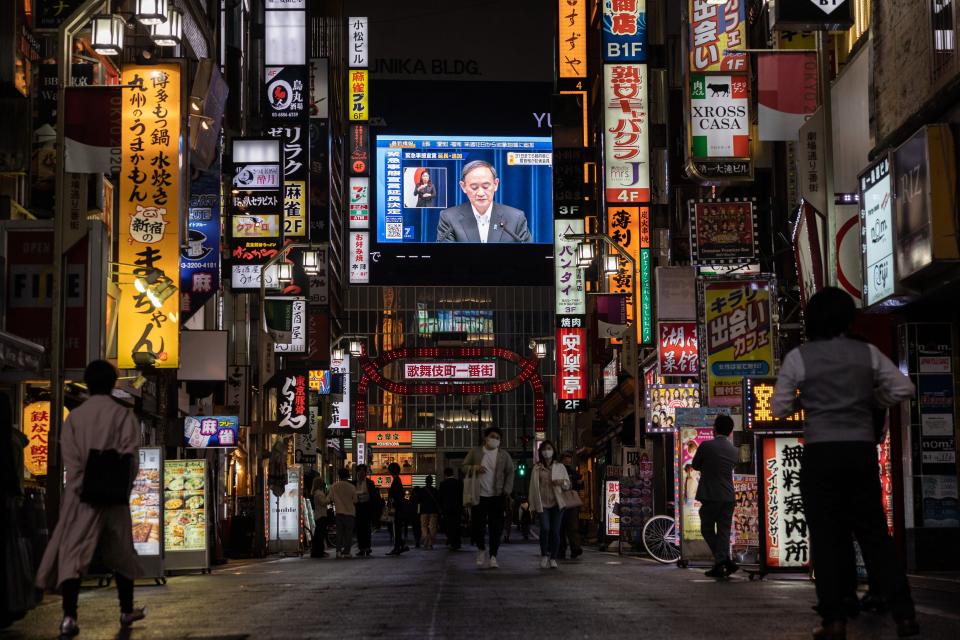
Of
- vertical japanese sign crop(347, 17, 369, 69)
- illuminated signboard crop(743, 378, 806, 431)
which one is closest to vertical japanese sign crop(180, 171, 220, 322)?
illuminated signboard crop(743, 378, 806, 431)

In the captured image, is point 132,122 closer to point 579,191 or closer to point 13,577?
point 13,577

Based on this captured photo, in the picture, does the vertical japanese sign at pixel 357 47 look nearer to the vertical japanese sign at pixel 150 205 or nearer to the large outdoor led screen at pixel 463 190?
the large outdoor led screen at pixel 463 190

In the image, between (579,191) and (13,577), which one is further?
(579,191)

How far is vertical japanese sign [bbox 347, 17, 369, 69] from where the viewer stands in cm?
6594

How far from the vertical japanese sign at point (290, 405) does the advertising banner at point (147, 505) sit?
A: 21.2m

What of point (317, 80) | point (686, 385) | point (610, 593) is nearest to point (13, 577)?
point (610, 593)

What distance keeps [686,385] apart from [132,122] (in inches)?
484

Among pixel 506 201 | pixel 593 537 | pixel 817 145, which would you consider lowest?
pixel 593 537

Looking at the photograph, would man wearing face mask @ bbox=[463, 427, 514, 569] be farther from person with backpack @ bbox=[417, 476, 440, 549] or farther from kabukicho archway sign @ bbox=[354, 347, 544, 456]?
kabukicho archway sign @ bbox=[354, 347, 544, 456]

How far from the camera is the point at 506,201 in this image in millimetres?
80312

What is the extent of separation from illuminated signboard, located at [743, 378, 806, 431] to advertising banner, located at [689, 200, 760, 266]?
710 cm

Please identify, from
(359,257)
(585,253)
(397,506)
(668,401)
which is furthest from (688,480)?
(359,257)

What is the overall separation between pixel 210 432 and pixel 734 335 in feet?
33.8

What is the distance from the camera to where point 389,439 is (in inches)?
4050
